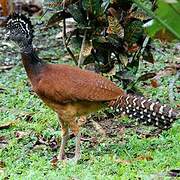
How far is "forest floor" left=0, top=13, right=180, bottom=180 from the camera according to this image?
388 centimetres

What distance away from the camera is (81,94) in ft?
13.6

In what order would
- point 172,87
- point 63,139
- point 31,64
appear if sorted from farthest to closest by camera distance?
point 172,87
point 63,139
point 31,64

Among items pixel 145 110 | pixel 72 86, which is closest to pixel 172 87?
pixel 145 110

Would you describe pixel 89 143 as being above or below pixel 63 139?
below

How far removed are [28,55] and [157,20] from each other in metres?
3.51

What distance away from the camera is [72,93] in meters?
4.14

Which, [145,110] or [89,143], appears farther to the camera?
[89,143]

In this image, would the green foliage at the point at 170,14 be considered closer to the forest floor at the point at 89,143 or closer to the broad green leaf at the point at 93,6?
the forest floor at the point at 89,143

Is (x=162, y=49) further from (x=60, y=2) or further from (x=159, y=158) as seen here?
(x=159, y=158)

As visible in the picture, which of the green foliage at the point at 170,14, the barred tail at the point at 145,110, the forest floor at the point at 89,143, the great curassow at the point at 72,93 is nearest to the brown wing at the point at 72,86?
the great curassow at the point at 72,93

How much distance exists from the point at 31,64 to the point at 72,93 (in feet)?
1.61

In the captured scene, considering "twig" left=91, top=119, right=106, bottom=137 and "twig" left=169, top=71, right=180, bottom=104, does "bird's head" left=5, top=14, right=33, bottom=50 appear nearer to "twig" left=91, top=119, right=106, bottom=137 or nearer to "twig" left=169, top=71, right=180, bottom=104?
"twig" left=91, top=119, right=106, bottom=137

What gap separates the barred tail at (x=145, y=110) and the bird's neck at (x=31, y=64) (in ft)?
2.28

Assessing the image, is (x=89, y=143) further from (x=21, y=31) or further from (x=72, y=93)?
(x=21, y=31)
